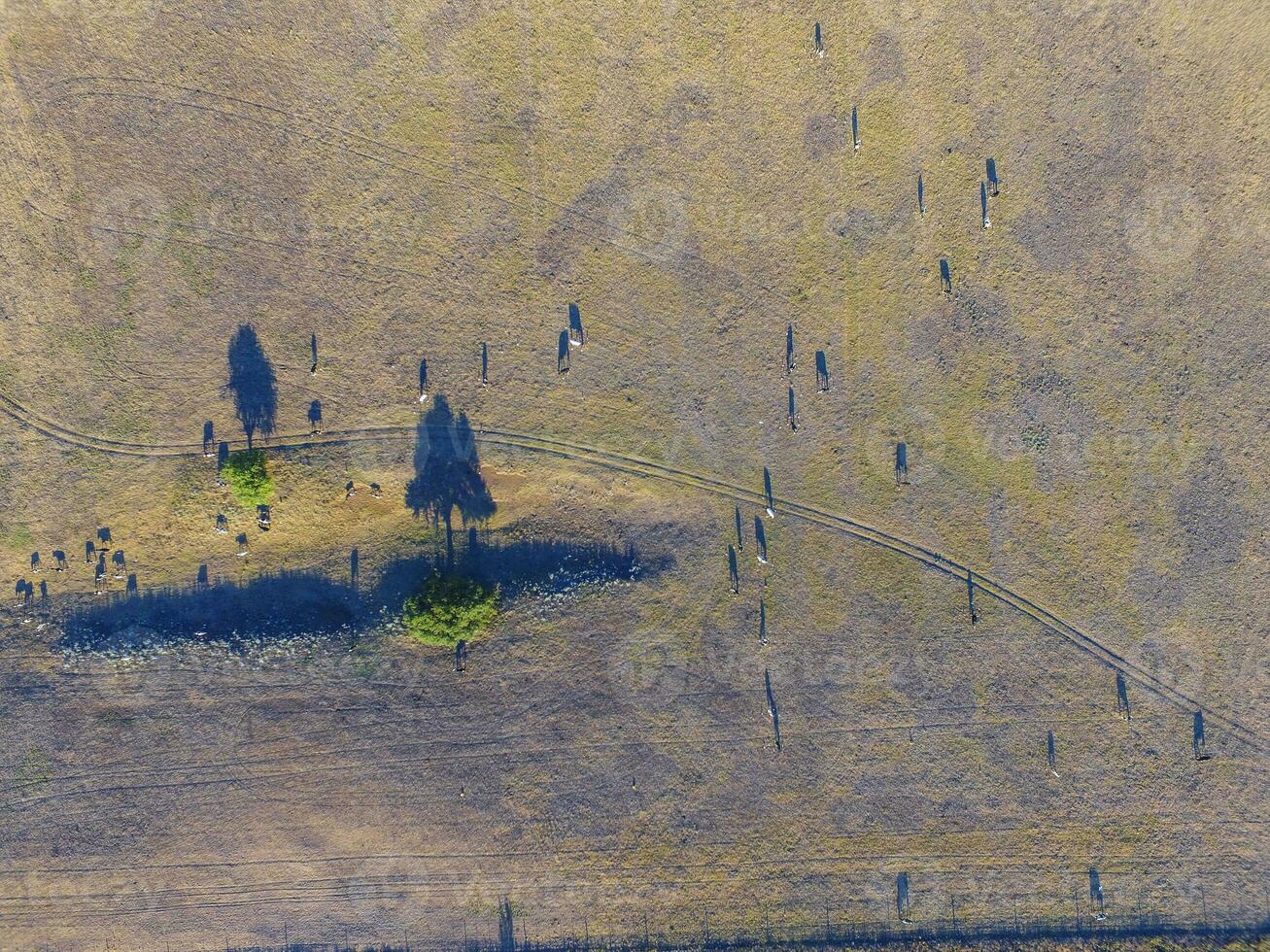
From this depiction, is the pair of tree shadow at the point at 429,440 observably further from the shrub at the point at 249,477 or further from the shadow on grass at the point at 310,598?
the shadow on grass at the point at 310,598

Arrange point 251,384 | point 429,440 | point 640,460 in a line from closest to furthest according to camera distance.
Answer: point 251,384 → point 429,440 → point 640,460

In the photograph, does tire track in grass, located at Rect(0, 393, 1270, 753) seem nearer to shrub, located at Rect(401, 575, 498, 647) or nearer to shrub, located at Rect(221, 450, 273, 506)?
shrub, located at Rect(401, 575, 498, 647)

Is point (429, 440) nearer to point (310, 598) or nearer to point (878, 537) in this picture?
point (310, 598)

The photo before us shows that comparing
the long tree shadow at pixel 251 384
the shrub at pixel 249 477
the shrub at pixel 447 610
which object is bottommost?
the shrub at pixel 447 610

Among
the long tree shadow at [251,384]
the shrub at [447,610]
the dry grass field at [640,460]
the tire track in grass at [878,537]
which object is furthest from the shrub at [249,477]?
the tire track in grass at [878,537]

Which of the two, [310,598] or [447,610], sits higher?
[310,598]

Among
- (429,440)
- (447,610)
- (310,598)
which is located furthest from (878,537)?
(310,598)
